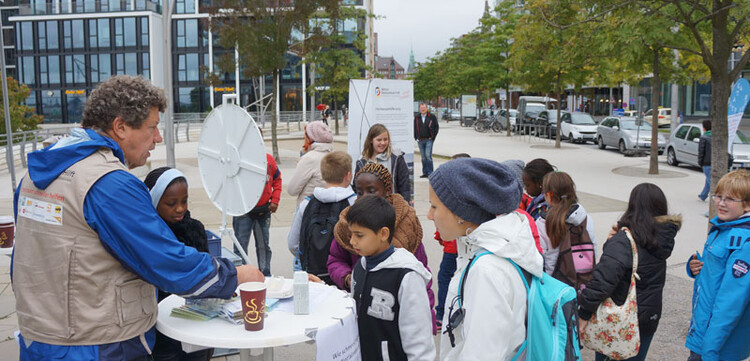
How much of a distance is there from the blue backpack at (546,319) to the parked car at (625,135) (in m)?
22.8

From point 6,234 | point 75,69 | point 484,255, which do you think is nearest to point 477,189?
point 484,255

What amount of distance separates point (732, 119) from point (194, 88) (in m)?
59.4

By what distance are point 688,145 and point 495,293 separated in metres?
18.9

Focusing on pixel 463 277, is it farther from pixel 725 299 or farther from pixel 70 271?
pixel 725 299

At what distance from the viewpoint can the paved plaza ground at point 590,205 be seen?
531cm

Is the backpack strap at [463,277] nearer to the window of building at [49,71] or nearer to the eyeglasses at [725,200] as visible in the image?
the eyeglasses at [725,200]

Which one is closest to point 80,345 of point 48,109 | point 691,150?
point 691,150

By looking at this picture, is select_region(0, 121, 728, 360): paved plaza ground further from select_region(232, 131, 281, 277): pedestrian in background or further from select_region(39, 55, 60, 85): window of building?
select_region(39, 55, 60, 85): window of building

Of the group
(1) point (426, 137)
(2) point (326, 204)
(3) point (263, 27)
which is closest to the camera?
(2) point (326, 204)

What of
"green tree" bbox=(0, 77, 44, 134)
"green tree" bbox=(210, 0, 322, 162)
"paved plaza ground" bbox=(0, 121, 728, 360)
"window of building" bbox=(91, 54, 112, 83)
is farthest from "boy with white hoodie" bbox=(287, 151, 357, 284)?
"window of building" bbox=(91, 54, 112, 83)

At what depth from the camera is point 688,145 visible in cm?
1845

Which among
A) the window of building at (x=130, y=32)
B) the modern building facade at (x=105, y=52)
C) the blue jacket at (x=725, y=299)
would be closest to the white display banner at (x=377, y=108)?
the blue jacket at (x=725, y=299)

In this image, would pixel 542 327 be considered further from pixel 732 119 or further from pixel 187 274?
pixel 732 119

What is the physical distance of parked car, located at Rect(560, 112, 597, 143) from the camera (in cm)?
2909
